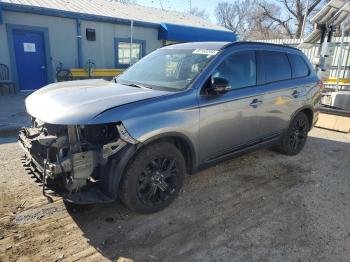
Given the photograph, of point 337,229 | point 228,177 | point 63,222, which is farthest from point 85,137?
point 337,229

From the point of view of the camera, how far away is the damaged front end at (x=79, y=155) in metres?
2.90

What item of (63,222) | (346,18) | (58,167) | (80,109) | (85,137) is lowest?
(63,222)

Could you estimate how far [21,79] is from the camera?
12.3m

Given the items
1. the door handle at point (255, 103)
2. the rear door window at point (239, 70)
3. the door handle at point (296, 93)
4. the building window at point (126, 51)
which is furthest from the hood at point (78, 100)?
the building window at point (126, 51)

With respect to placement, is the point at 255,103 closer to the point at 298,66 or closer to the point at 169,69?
the point at 169,69

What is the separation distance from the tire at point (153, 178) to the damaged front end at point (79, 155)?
0.65 ft

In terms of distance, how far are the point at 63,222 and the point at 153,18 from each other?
50.1 feet

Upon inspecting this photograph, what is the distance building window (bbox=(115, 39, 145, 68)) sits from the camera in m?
15.0

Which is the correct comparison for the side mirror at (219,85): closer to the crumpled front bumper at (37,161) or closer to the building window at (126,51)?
the crumpled front bumper at (37,161)

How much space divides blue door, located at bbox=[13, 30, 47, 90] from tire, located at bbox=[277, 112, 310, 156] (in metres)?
10.7

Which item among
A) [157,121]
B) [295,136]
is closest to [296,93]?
[295,136]

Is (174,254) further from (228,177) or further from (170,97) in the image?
(228,177)

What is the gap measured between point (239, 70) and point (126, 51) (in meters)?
12.2

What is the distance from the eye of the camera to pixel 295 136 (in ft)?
18.0
